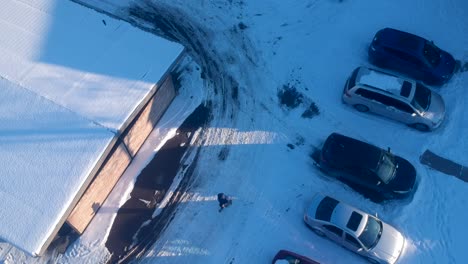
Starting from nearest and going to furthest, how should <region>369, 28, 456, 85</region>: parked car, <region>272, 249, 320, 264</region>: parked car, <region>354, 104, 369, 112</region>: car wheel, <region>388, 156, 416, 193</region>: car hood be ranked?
<region>272, 249, 320, 264</region>: parked car, <region>388, 156, 416, 193</region>: car hood, <region>354, 104, 369, 112</region>: car wheel, <region>369, 28, 456, 85</region>: parked car

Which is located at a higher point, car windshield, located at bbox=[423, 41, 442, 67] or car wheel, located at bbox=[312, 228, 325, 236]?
car windshield, located at bbox=[423, 41, 442, 67]

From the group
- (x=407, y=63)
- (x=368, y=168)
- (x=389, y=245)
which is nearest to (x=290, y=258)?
(x=389, y=245)

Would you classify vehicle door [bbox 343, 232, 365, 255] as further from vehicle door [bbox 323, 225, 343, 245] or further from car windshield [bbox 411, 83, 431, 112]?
car windshield [bbox 411, 83, 431, 112]

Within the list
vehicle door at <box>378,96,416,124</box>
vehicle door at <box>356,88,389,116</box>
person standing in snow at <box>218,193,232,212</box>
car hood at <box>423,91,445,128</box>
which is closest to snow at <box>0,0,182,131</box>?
person standing in snow at <box>218,193,232,212</box>

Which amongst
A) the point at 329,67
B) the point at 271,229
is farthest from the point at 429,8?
the point at 271,229

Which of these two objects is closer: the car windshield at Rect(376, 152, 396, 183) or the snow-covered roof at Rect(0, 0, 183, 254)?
the snow-covered roof at Rect(0, 0, 183, 254)

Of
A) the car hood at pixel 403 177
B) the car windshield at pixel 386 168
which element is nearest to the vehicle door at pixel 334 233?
the car windshield at pixel 386 168
